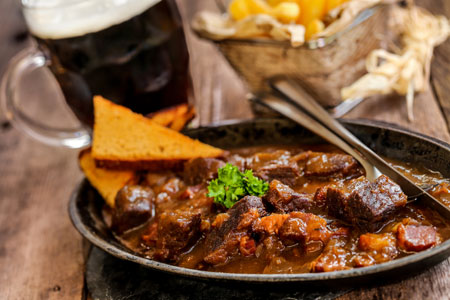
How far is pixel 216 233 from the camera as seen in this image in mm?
2449

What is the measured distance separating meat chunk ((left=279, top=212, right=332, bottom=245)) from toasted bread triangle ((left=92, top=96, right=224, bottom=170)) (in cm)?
107

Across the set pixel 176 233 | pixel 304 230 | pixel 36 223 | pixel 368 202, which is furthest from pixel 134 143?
pixel 368 202

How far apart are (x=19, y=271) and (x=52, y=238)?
325mm

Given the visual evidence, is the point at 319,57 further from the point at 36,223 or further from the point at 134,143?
the point at 36,223

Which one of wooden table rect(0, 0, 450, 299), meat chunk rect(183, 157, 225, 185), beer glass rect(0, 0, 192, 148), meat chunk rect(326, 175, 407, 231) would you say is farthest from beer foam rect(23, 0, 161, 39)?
meat chunk rect(326, 175, 407, 231)

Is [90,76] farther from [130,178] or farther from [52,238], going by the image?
[52,238]

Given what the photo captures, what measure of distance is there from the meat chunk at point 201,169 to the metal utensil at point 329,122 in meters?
0.56

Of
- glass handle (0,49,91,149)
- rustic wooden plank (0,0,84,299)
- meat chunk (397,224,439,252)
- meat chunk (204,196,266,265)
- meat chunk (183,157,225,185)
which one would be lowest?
rustic wooden plank (0,0,84,299)

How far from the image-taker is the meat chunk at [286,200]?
245cm

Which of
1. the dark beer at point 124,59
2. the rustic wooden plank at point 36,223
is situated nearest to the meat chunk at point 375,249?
the rustic wooden plank at point 36,223

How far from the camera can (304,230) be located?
2.26 m

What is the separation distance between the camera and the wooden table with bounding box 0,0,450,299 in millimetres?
3018

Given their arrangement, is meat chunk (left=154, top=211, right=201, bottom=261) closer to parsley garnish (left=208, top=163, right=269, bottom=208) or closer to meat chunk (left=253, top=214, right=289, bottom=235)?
parsley garnish (left=208, top=163, right=269, bottom=208)

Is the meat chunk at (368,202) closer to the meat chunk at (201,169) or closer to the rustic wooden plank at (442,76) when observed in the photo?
the meat chunk at (201,169)
